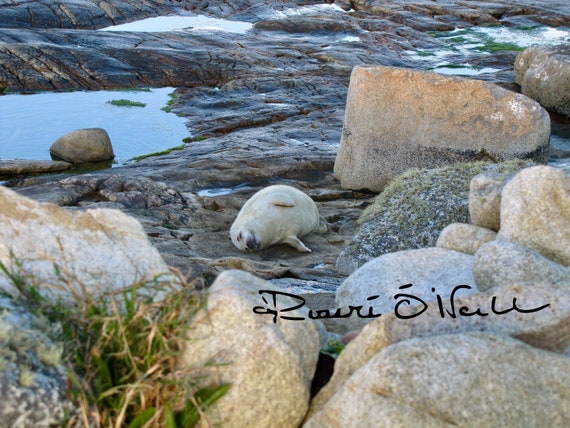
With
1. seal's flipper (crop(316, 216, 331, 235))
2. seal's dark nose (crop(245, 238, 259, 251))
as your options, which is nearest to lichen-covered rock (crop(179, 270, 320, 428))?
seal's dark nose (crop(245, 238, 259, 251))

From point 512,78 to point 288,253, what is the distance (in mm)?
13965

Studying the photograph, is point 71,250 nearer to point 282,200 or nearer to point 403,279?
point 403,279

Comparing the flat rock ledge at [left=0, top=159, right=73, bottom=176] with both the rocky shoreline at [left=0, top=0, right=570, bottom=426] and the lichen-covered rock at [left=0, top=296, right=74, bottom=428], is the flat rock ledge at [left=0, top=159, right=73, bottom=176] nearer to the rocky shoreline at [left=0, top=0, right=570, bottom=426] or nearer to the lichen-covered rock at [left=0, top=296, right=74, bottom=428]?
the rocky shoreline at [left=0, top=0, right=570, bottom=426]

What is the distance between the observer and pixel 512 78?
68.8 feet

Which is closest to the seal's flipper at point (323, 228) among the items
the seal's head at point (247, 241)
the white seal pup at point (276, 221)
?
the white seal pup at point (276, 221)

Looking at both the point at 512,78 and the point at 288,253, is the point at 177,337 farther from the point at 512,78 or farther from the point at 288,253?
the point at 512,78

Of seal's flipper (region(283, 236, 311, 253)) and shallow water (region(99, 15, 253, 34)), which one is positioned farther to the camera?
shallow water (region(99, 15, 253, 34))

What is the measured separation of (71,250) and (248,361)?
36.3 inches

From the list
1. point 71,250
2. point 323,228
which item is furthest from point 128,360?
point 323,228

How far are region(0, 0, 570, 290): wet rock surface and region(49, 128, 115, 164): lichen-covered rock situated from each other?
1105 millimetres

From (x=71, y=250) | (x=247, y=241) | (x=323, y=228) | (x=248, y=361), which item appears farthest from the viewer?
(x=323, y=228)

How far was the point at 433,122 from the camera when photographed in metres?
11.1

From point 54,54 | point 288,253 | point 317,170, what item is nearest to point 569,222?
point 288,253

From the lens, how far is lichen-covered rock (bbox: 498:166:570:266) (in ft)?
15.3
